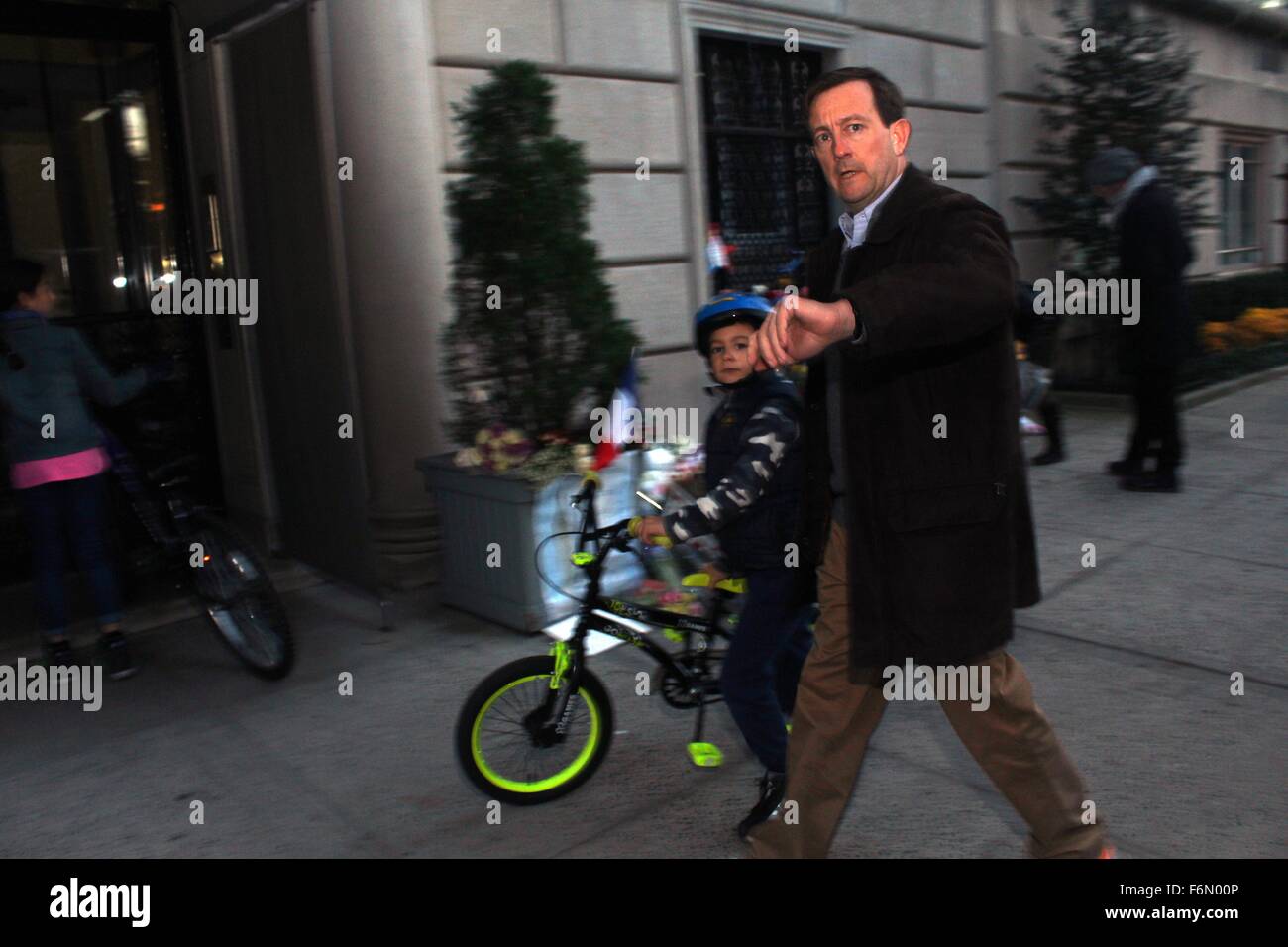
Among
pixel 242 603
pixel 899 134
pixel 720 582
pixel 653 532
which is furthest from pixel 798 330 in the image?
pixel 242 603

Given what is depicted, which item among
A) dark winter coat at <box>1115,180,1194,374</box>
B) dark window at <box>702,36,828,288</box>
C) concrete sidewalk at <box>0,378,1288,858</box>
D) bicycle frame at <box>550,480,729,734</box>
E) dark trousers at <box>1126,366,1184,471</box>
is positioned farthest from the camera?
dark window at <box>702,36,828,288</box>

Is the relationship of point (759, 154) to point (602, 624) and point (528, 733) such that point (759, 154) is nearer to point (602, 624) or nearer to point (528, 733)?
point (602, 624)

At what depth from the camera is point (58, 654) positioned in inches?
204

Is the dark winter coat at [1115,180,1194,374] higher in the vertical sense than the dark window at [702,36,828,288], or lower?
lower

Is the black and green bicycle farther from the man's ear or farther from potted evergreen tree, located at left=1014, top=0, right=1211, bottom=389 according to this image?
potted evergreen tree, located at left=1014, top=0, right=1211, bottom=389

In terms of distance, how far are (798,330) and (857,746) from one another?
1.20 meters

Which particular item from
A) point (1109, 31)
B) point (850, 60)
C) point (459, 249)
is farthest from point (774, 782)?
point (1109, 31)

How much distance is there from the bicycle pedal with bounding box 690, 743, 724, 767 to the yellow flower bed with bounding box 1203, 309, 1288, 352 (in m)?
10.8

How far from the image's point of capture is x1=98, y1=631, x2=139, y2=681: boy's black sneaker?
5.14 metres

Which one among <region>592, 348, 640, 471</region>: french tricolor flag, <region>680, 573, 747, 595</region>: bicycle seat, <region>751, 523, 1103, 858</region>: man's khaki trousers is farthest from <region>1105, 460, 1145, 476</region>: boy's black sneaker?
<region>751, 523, 1103, 858</region>: man's khaki trousers

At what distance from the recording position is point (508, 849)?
3.46 meters

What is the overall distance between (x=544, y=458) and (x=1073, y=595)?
8.51 ft

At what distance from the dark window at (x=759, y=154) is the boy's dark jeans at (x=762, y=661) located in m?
5.33
